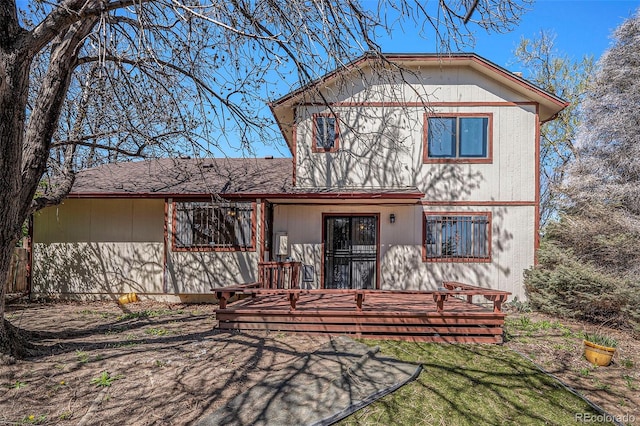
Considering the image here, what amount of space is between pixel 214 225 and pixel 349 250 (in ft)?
11.2

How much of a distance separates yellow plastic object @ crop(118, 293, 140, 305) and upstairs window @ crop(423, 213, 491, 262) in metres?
7.26

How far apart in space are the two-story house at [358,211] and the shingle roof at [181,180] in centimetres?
8

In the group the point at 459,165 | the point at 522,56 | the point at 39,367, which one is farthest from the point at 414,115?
the point at 522,56

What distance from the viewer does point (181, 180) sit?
29.5 feet

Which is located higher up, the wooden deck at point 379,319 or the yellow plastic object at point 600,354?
the wooden deck at point 379,319

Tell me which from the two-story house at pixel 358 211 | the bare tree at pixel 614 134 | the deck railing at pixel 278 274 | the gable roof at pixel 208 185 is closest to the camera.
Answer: the deck railing at pixel 278 274

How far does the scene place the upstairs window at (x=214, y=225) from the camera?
8.27 m

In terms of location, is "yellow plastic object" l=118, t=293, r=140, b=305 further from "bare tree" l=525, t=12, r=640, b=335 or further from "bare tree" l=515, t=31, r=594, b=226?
"bare tree" l=515, t=31, r=594, b=226

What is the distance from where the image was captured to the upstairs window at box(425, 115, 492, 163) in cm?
844

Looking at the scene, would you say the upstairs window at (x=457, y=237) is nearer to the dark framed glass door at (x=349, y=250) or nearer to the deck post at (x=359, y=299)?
the dark framed glass door at (x=349, y=250)

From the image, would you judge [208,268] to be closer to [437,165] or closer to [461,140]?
[437,165]

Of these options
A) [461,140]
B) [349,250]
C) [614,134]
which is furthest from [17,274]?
[614,134]

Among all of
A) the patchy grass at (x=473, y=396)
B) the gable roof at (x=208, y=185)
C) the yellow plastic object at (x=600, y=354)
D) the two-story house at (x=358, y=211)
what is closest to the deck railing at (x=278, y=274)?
the two-story house at (x=358, y=211)

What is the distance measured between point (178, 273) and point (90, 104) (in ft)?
13.2
